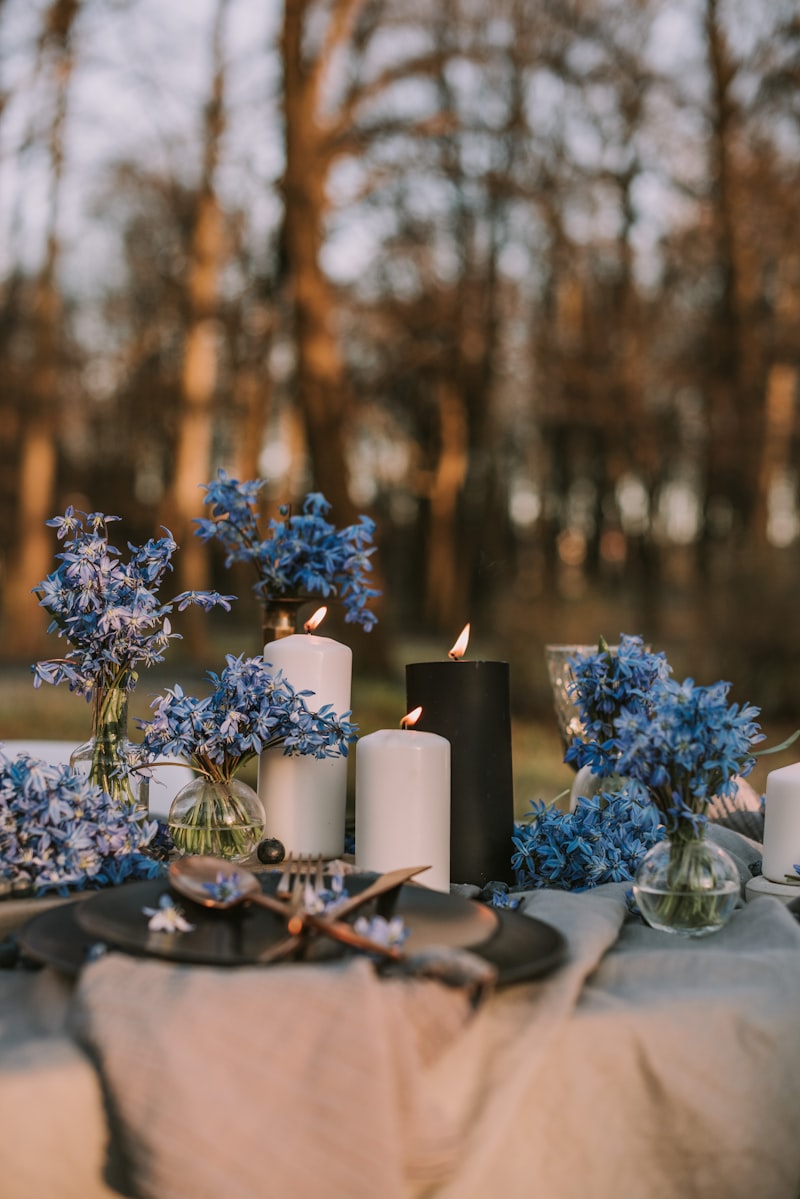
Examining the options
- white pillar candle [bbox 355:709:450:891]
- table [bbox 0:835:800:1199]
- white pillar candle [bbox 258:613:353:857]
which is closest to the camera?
table [bbox 0:835:800:1199]

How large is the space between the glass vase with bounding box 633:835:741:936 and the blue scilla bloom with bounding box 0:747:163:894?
0.64 meters

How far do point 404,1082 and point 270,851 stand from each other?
2.07ft

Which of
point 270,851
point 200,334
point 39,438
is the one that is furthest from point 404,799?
point 39,438

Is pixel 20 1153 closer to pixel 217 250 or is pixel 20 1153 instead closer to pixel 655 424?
pixel 217 250

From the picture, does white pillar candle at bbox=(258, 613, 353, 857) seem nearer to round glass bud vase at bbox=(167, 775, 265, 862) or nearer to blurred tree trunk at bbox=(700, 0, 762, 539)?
round glass bud vase at bbox=(167, 775, 265, 862)

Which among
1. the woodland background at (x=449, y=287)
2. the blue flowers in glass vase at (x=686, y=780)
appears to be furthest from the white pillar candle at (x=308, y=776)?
the woodland background at (x=449, y=287)

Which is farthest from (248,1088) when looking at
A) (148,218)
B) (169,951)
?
(148,218)

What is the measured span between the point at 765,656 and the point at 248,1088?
8.44 m

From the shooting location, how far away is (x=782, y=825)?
64.1 inches

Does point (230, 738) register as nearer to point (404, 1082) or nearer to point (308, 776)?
point (308, 776)

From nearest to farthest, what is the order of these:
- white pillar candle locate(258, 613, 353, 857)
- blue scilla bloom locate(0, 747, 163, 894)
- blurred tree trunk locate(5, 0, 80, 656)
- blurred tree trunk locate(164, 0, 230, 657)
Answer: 1. blue scilla bloom locate(0, 747, 163, 894)
2. white pillar candle locate(258, 613, 353, 857)
3. blurred tree trunk locate(164, 0, 230, 657)
4. blurred tree trunk locate(5, 0, 80, 656)

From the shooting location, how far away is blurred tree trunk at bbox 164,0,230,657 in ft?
40.2

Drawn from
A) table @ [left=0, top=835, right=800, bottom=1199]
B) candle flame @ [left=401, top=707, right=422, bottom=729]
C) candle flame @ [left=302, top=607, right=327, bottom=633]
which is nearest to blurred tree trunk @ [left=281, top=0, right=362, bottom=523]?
candle flame @ [left=302, top=607, right=327, bottom=633]

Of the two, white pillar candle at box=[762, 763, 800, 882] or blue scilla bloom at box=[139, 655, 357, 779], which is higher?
blue scilla bloom at box=[139, 655, 357, 779]
